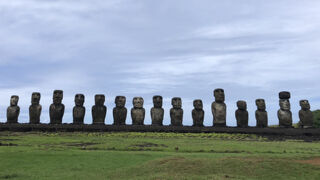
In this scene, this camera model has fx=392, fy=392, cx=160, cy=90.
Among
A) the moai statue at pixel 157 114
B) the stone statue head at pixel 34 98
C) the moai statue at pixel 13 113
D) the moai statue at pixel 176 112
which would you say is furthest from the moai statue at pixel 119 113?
the moai statue at pixel 13 113

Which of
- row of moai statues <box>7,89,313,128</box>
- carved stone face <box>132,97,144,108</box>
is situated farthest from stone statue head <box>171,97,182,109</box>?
carved stone face <box>132,97,144,108</box>

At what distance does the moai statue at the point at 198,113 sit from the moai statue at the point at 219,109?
855 millimetres

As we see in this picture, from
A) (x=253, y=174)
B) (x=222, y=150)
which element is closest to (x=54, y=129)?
(x=222, y=150)

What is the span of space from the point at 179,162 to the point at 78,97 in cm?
1899

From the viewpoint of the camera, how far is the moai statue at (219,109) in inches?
1092

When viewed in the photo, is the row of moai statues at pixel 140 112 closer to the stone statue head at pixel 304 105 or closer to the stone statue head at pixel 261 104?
the stone statue head at pixel 261 104

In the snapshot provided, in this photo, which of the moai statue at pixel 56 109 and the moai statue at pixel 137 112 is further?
the moai statue at pixel 137 112

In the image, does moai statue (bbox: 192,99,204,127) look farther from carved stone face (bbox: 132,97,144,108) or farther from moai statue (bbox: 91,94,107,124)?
moai statue (bbox: 91,94,107,124)

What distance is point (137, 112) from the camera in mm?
27828

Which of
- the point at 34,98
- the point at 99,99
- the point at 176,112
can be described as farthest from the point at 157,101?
the point at 34,98

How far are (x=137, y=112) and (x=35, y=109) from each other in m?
7.24

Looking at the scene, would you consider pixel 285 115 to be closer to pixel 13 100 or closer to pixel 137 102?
pixel 137 102

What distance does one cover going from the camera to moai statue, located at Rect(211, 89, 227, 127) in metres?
27.7

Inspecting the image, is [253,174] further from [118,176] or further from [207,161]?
[118,176]
